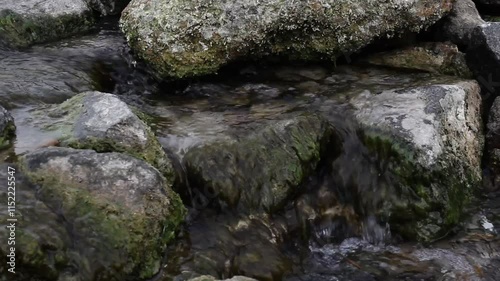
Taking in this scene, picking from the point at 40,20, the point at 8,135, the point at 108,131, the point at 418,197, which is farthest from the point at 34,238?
the point at 40,20

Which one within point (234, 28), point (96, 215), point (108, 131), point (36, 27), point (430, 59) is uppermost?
point (234, 28)

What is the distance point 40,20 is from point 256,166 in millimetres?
4866

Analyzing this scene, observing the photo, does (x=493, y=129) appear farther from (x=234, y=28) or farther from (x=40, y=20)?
(x=40, y=20)

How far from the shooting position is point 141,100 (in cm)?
715

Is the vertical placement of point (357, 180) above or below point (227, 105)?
below

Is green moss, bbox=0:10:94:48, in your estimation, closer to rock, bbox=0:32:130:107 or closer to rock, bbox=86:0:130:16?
rock, bbox=0:32:130:107

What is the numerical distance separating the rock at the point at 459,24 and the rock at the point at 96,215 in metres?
5.31

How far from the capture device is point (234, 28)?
7.07m

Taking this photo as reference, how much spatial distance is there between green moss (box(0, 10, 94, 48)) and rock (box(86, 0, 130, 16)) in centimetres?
66

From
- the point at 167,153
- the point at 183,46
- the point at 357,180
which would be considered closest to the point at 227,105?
the point at 183,46

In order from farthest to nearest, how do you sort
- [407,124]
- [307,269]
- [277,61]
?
1. [277,61]
2. [407,124]
3. [307,269]

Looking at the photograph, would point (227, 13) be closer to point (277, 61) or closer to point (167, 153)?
point (277, 61)

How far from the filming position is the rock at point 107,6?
9.77m

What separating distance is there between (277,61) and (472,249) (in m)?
3.55
